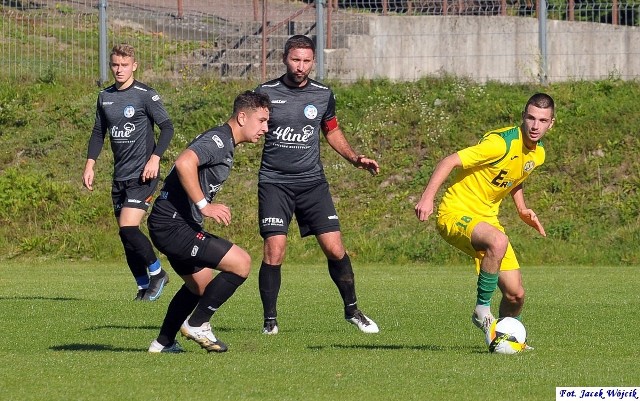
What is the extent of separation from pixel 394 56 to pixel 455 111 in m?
2.04

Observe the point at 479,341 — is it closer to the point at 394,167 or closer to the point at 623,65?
the point at 394,167

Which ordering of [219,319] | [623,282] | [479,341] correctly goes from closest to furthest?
[479,341], [219,319], [623,282]

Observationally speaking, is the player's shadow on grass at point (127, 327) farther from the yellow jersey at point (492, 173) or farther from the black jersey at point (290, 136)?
the yellow jersey at point (492, 173)

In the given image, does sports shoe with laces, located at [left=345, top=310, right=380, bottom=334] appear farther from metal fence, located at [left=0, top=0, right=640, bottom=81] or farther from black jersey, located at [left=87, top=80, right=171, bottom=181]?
metal fence, located at [left=0, top=0, right=640, bottom=81]

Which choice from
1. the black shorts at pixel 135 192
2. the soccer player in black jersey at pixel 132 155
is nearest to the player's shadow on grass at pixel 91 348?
the soccer player in black jersey at pixel 132 155

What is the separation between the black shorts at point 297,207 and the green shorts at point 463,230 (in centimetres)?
137

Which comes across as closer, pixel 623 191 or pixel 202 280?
pixel 202 280

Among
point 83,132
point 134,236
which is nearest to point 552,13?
point 83,132

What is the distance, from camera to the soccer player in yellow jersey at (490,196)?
316 inches

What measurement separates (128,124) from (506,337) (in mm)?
5168

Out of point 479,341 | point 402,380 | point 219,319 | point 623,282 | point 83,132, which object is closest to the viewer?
point 402,380

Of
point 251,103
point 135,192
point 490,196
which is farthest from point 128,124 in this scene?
point 490,196

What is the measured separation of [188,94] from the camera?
70.1 feet

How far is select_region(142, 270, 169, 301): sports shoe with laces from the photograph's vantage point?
11.5 metres
